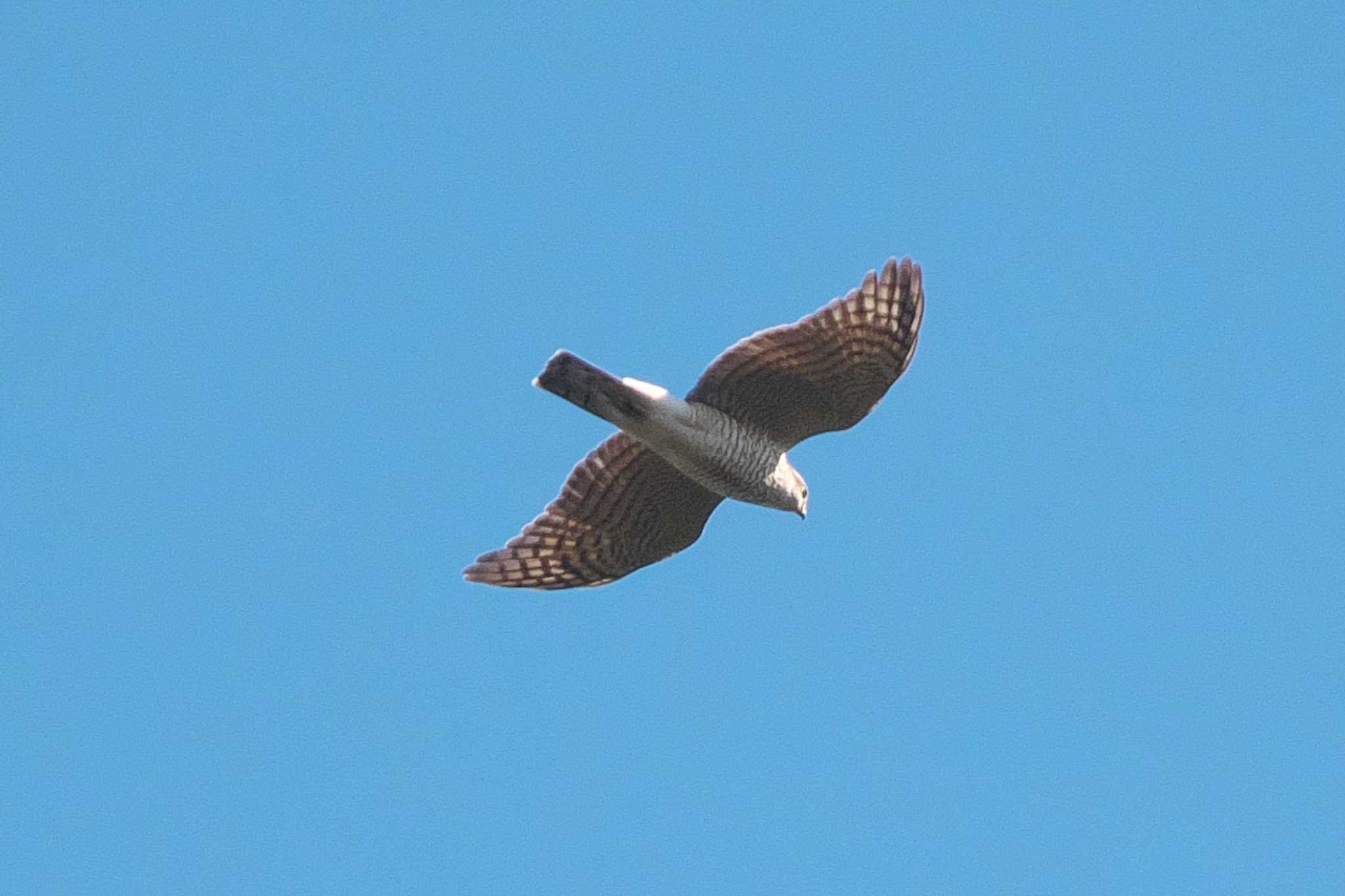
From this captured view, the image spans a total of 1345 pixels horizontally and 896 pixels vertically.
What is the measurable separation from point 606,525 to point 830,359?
113 inches

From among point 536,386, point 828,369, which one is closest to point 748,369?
point 828,369

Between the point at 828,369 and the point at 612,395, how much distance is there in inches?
64.9

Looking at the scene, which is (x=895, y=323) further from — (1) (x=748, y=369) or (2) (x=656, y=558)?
(2) (x=656, y=558)

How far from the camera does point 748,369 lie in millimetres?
15742

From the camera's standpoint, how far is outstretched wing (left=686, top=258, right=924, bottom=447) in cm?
1544

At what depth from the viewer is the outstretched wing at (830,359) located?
1544cm

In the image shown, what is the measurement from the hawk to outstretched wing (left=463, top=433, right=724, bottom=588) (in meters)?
0.01

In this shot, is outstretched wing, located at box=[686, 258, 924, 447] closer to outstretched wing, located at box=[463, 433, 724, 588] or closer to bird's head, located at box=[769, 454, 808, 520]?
bird's head, located at box=[769, 454, 808, 520]

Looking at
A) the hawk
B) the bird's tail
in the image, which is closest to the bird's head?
the hawk

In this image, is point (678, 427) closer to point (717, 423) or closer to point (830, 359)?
point (717, 423)

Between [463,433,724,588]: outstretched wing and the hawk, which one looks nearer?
the hawk

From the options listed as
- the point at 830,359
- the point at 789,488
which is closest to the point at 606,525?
the point at 789,488

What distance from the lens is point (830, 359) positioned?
15.6 metres

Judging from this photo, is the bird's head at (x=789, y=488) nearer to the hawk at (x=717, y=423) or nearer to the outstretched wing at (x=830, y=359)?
the hawk at (x=717, y=423)
